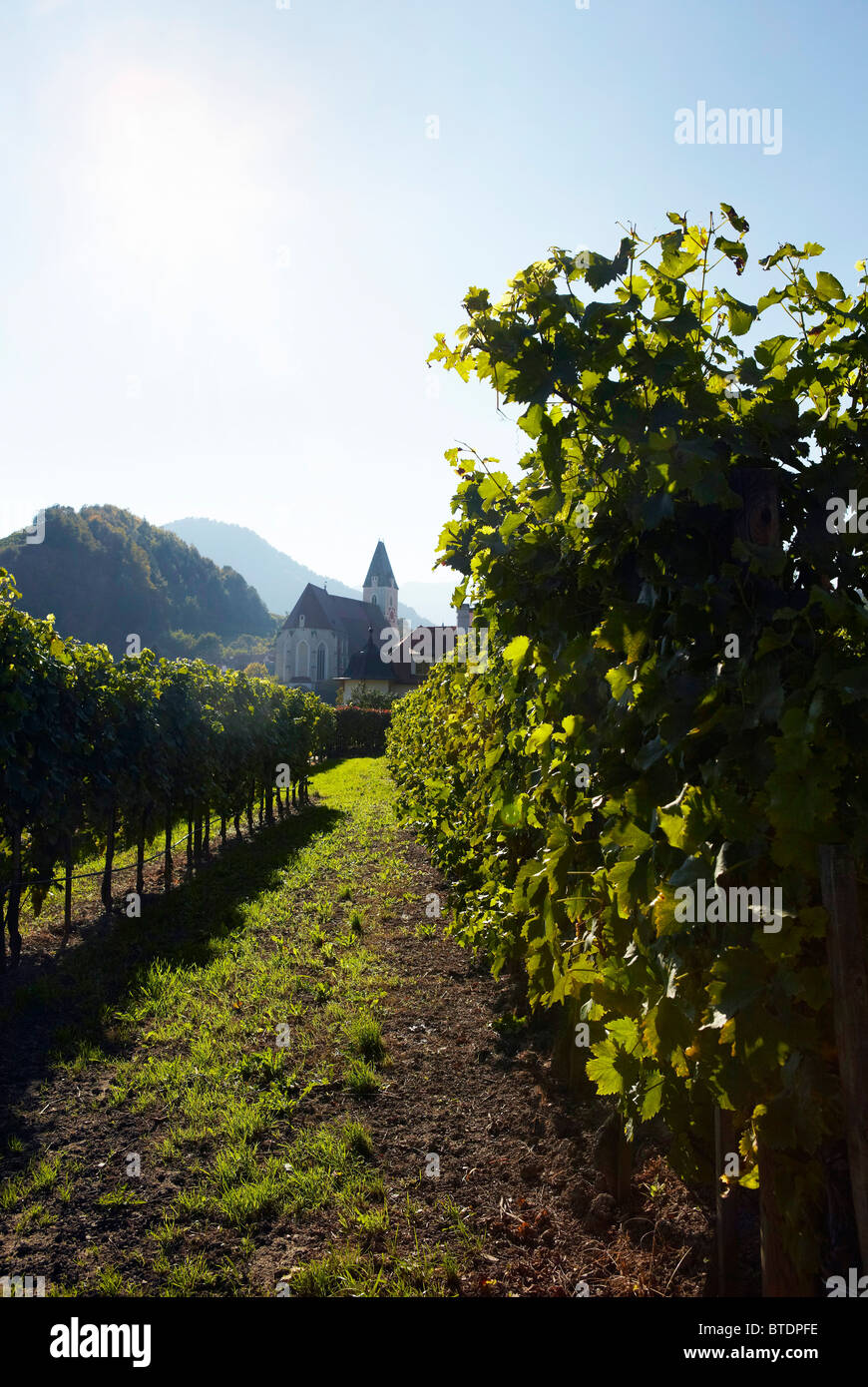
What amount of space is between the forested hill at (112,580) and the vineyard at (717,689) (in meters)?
87.7

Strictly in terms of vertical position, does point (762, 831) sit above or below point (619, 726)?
below

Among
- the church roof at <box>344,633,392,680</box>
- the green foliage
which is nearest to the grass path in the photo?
the green foliage

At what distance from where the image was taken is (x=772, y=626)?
6.24 ft

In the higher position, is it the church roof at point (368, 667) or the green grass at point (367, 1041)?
the church roof at point (368, 667)

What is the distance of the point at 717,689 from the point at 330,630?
88.3 meters

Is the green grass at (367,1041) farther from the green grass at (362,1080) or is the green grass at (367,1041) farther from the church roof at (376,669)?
the church roof at (376,669)

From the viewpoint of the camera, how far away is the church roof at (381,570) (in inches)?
3962

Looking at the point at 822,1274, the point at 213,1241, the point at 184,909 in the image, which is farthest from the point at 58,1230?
the point at 184,909

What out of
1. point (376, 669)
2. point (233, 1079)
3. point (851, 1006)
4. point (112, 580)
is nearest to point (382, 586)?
point (112, 580)

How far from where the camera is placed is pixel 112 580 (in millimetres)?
101000

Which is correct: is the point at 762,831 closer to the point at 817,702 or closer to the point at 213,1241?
the point at 817,702

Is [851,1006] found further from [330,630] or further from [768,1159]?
[330,630]

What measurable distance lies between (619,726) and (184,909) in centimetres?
820

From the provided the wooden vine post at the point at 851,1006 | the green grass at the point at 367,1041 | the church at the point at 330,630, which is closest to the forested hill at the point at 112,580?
the church at the point at 330,630
